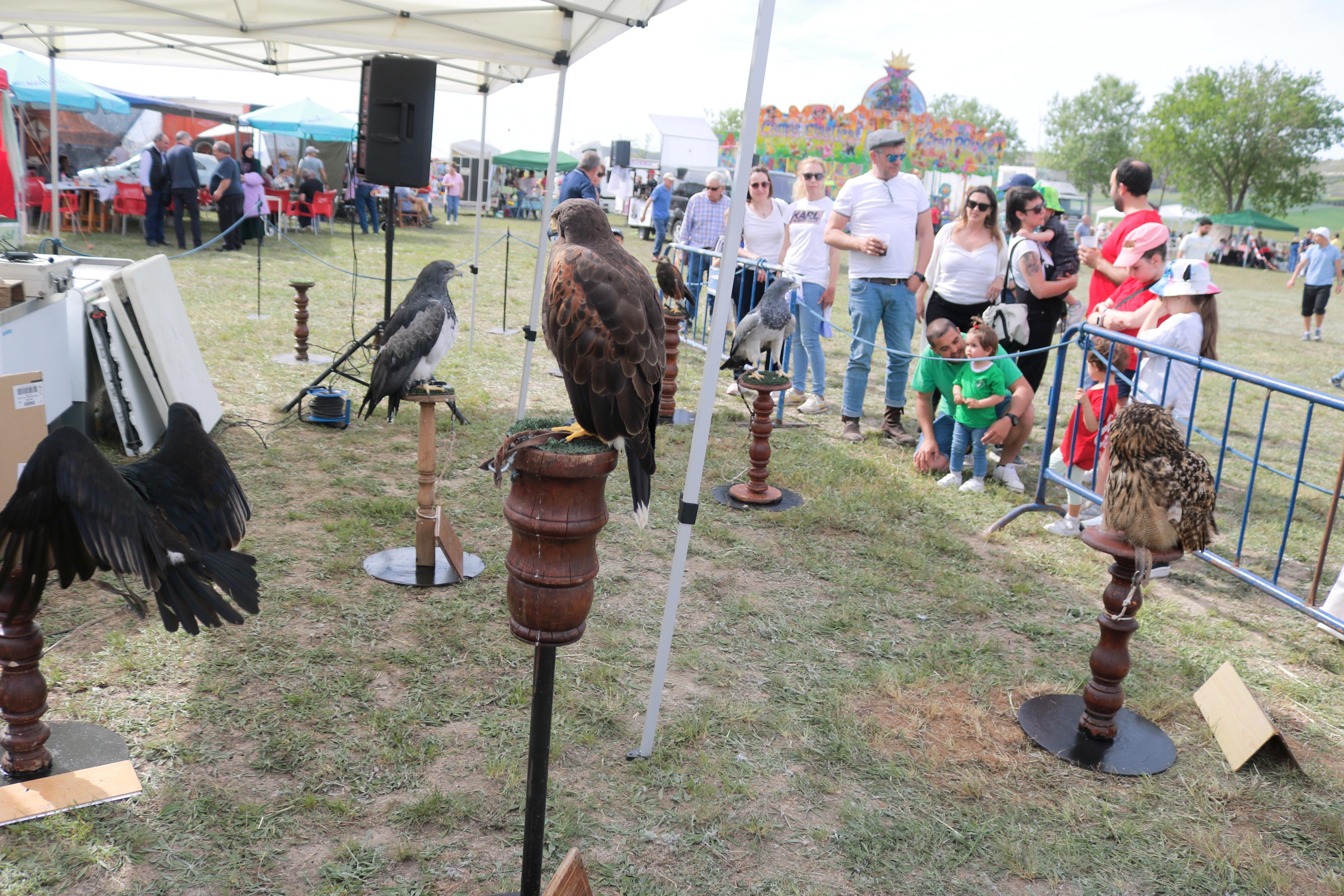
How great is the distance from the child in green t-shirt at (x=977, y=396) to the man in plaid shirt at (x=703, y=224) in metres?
4.15

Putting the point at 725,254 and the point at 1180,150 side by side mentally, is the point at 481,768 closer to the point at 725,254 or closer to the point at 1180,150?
the point at 725,254

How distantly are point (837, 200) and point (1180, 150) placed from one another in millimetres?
61693

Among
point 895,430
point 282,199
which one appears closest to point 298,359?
point 895,430

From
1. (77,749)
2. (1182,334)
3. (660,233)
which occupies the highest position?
(660,233)

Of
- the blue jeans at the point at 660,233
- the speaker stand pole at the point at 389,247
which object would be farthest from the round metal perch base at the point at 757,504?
the blue jeans at the point at 660,233

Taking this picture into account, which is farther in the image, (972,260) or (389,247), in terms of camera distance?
(972,260)

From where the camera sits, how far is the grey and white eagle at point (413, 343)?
473cm

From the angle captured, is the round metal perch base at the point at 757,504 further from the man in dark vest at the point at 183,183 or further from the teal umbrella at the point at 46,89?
the teal umbrella at the point at 46,89

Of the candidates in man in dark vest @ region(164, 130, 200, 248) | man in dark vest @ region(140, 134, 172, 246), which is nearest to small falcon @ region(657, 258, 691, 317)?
man in dark vest @ region(164, 130, 200, 248)

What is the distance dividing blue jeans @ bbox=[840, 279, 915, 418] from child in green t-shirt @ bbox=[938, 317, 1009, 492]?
0.58 meters

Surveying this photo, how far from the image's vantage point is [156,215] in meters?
14.5

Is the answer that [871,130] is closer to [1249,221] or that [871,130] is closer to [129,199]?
[129,199]

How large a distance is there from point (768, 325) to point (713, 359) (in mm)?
3607

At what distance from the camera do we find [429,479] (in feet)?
13.4
